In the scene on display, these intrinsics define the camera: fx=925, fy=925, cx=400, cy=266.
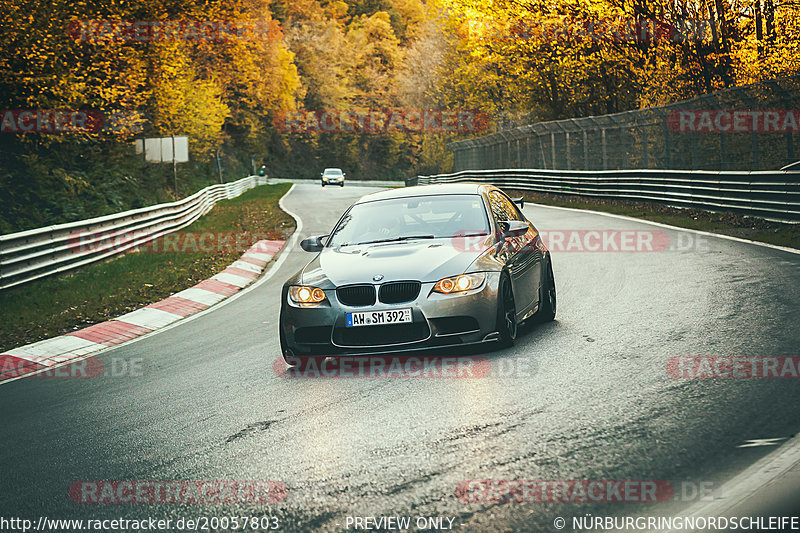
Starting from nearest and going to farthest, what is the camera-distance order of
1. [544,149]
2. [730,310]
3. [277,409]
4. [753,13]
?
[277,409] < [730,310] < [753,13] < [544,149]

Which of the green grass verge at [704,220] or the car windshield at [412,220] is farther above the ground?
the car windshield at [412,220]

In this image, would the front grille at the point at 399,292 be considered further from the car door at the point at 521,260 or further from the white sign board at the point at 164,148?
the white sign board at the point at 164,148

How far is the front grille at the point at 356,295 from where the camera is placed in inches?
295

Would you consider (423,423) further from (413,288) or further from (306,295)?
(306,295)

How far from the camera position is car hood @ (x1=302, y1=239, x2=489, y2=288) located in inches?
298

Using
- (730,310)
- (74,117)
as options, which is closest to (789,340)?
(730,310)

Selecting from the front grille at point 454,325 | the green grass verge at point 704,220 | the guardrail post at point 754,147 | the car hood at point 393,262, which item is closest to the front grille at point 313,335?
the car hood at point 393,262

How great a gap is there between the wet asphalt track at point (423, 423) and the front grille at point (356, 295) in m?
0.68

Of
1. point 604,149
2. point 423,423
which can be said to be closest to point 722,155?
point 604,149

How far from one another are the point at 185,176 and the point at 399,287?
3888 centimetres

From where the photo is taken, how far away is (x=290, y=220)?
2959 cm

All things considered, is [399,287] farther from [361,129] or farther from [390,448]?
[361,129]

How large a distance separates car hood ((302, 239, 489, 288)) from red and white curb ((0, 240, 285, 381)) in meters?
3.59

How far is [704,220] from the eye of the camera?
65.6ft
